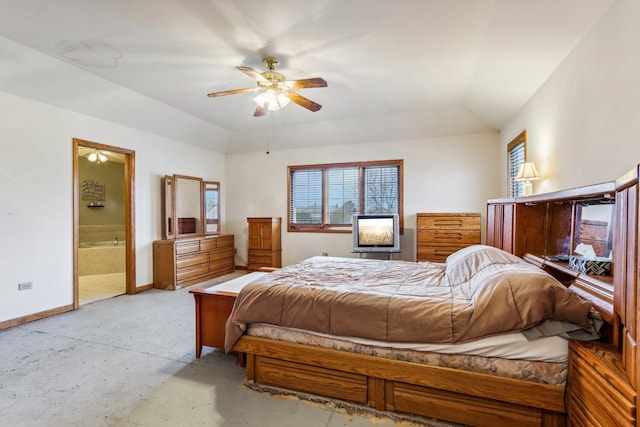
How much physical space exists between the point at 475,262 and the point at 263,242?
4446mm

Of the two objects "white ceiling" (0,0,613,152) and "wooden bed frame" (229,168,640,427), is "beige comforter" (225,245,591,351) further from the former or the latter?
"white ceiling" (0,0,613,152)

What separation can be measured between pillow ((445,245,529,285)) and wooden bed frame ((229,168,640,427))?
26 centimetres

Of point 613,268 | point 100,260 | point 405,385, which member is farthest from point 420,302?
point 100,260

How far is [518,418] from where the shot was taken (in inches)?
63.1

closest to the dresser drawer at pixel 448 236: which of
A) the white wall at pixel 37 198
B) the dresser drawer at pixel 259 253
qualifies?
the dresser drawer at pixel 259 253

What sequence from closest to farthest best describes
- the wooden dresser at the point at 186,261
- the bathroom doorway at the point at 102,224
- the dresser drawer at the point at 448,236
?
1. the bathroom doorway at the point at 102,224
2. the dresser drawer at the point at 448,236
3. the wooden dresser at the point at 186,261

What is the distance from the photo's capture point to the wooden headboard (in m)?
1.04

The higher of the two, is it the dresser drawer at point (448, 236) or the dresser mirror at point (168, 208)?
the dresser mirror at point (168, 208)

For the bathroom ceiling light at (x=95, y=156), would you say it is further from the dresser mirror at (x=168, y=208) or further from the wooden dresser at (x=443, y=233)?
the wooden dresser at (x=443, y=233)

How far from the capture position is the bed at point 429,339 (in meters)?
1.53

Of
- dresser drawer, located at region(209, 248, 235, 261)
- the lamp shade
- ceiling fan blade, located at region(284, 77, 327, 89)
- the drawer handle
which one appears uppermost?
ceiling fan blade, located at region(284, 77, 327, 89)

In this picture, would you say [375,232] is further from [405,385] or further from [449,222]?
[405,385]

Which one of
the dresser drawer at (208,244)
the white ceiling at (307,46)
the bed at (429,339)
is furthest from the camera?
the dresser drawer at (208,244)

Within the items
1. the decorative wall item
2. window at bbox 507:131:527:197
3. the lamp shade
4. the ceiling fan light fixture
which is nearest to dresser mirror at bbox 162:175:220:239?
the ceiling fan light fixture
